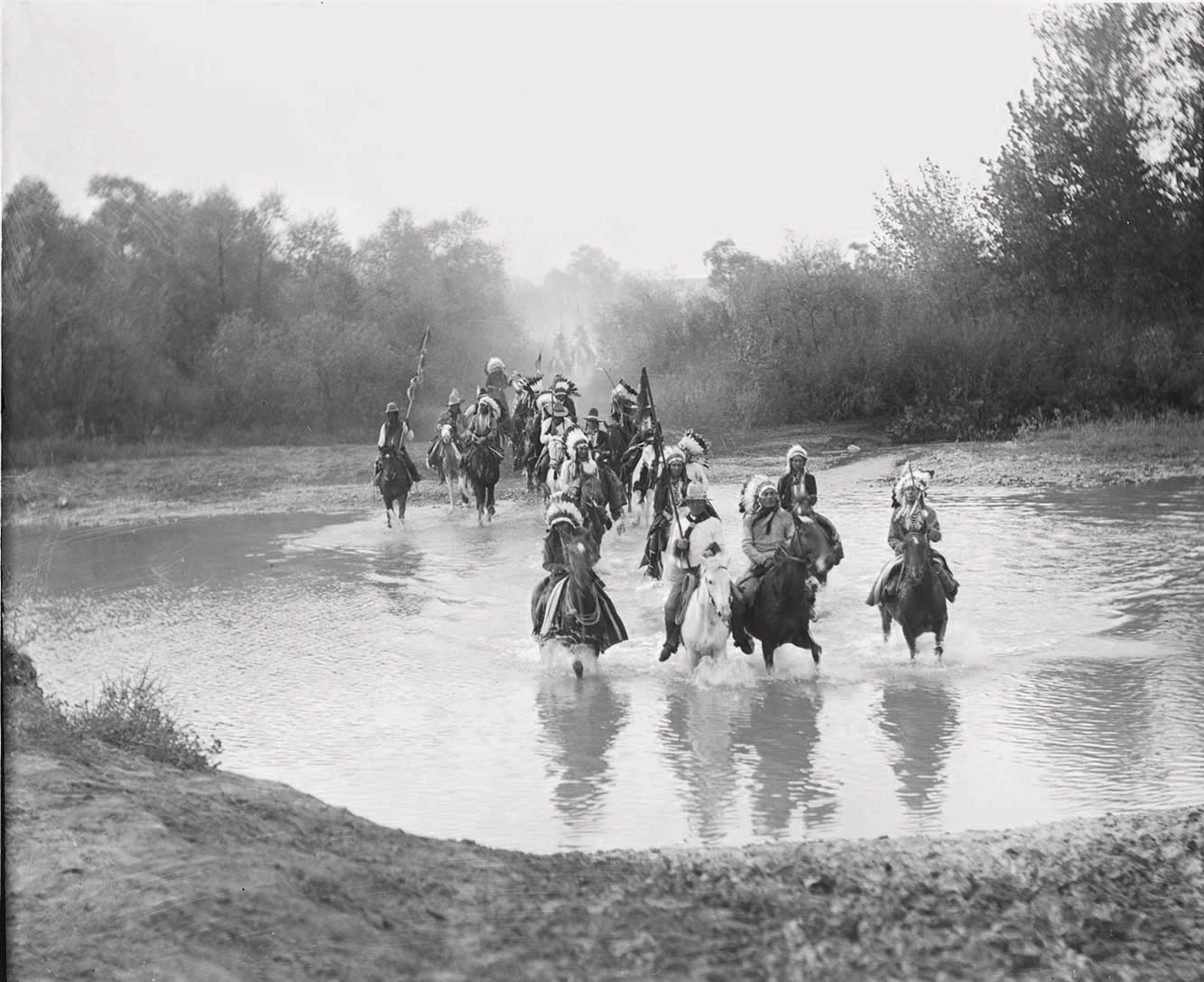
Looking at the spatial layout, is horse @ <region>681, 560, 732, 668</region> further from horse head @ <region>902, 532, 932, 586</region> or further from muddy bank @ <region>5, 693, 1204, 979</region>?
muddy bank @ <region>5, 693, 1204, 979</region>

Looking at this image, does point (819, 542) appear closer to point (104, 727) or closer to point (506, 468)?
point (104, 727)

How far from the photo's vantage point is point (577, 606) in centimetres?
1139

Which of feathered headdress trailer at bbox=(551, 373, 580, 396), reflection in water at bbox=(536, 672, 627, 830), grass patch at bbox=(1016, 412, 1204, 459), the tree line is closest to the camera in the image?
reflection in water at bbox=(536, 672, 627, 830)

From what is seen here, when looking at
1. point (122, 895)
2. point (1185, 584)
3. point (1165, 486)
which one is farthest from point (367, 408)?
point (122, 895)

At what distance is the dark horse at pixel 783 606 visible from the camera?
11.1 metres

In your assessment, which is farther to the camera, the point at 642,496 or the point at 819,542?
the point at 642,496

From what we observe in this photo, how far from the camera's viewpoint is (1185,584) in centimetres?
1455

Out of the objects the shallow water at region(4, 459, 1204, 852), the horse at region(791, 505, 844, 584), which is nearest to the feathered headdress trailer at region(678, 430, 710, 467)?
the horse at region(791, 505, 844, 584)

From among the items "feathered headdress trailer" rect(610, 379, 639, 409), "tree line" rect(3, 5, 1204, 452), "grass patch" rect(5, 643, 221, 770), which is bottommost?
"grass patch" rect(5, 643, 221, 770)

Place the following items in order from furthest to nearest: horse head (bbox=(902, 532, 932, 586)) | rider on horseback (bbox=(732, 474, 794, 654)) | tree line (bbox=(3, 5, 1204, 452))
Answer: tree line (bbox=(3, 5, 1204, 452)) → rider on horseback (bbox=(732, 474, 794, 654)) → horse head (bbox=(902, 532, 932, 586))

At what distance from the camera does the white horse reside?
18.1 metres

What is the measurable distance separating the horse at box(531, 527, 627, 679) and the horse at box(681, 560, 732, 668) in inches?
28.1

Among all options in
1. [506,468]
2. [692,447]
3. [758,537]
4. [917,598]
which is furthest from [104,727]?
[506,468]

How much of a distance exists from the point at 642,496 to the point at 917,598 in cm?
887
